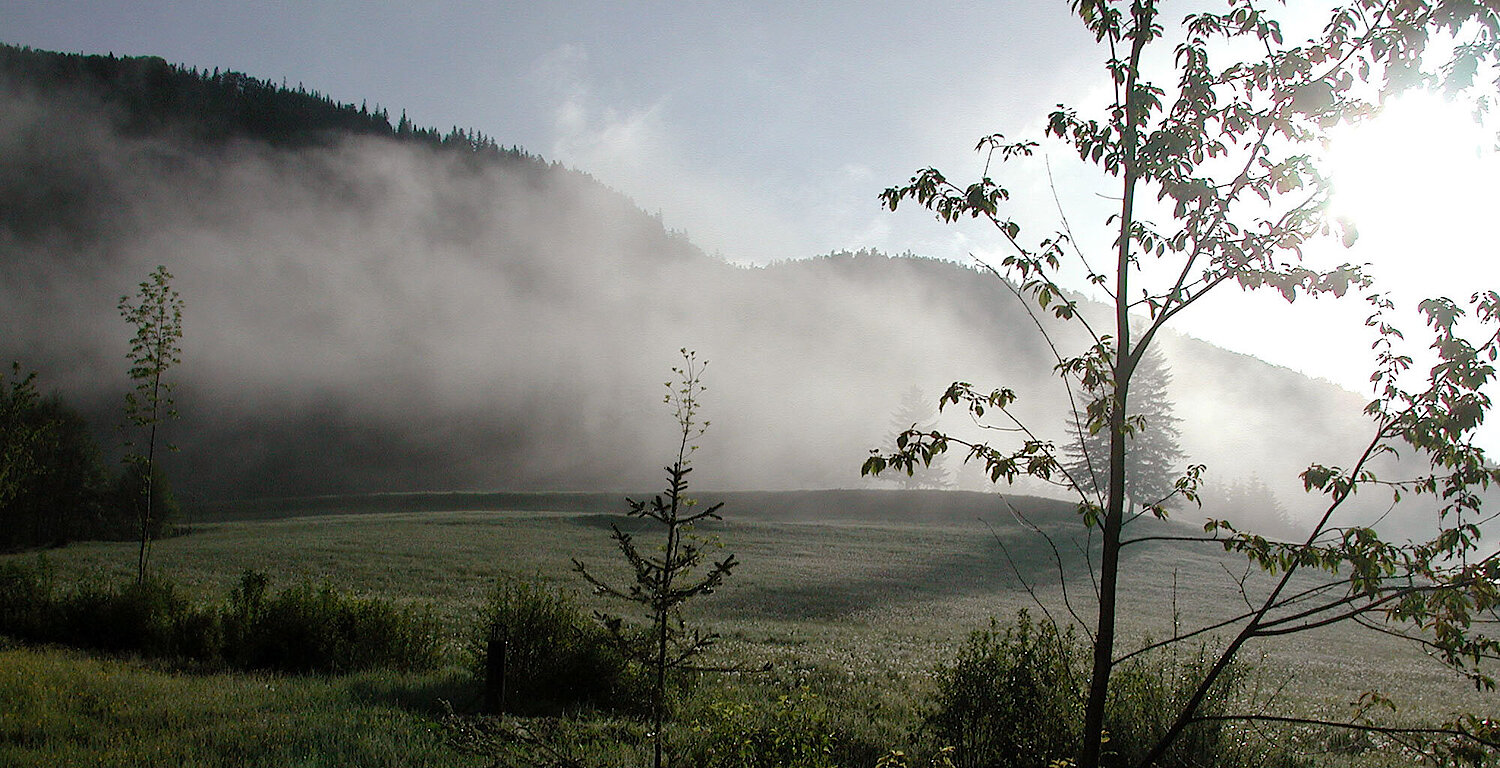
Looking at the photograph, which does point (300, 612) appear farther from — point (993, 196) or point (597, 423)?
point (597, 423)

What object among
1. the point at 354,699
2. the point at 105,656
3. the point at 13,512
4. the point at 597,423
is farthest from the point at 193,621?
the point at 597,423

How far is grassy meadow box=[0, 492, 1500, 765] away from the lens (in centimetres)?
646

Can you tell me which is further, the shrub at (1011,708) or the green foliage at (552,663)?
the green foliage at (552,663)

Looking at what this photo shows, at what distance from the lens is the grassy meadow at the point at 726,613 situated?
646 cm

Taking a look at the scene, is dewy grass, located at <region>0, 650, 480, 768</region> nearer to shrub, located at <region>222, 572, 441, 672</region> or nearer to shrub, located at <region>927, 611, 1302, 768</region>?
shrub, located at <region>222, 572, 441, 672</region>

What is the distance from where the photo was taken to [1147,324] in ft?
10.0

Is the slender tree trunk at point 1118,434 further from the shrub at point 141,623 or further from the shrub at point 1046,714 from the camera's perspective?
the shrub at point 141,623

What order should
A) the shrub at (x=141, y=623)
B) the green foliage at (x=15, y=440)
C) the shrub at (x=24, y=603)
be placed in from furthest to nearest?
1. the green foliage at (x=15, y=440)
2. the shrub at (x=24, y=603)
3. the shrub at (x=141, y=623)

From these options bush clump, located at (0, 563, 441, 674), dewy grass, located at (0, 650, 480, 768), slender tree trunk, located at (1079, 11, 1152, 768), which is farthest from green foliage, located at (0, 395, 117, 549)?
slender tree trunk, located at (1079, 11, 1152, 768)

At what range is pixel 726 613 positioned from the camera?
72.7ft

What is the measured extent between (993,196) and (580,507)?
65.0 meters

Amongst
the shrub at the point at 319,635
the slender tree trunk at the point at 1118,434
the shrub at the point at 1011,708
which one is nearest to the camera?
the slender tree trunk at the point at 1118,434

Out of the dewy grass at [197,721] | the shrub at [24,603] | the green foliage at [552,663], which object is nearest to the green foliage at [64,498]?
the shrub at [24,603]

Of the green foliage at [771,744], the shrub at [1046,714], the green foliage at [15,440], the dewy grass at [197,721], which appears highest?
the green foliage at [15,440]
